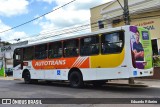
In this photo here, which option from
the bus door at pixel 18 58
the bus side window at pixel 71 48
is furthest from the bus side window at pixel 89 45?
the bus door at pixel 18 58

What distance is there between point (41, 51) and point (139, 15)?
12561 mm

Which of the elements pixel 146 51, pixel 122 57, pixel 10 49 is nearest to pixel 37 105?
pixel 122 57

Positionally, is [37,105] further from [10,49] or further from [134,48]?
[10,49]

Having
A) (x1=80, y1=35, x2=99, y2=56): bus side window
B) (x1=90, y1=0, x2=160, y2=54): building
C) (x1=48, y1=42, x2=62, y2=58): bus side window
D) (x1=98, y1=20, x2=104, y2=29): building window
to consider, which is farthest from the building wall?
(x1=80, y1=35, x2=99, y2=56): bus side window

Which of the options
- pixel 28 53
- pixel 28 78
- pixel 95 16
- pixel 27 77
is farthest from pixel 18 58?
pixel 95 16

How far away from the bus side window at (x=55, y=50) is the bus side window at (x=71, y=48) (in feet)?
1.77

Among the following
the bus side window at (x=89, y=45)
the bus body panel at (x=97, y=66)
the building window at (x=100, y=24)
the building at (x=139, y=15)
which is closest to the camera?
the bus body panel at (x=97, y=66)

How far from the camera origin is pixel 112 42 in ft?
49.5

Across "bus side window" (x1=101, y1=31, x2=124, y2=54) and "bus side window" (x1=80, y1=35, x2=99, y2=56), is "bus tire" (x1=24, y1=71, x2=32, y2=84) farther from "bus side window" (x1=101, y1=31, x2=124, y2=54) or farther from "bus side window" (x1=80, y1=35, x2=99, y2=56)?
"bus side window" (x1=101, y1=31, x2=124, y2=54)

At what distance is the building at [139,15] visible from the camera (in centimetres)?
2791

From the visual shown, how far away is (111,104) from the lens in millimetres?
11094

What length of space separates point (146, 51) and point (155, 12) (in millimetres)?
13390

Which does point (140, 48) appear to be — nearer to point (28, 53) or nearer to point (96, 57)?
point (96, 57)

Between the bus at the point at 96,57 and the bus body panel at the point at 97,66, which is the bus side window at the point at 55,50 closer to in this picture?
the bus at the point at 96,57
